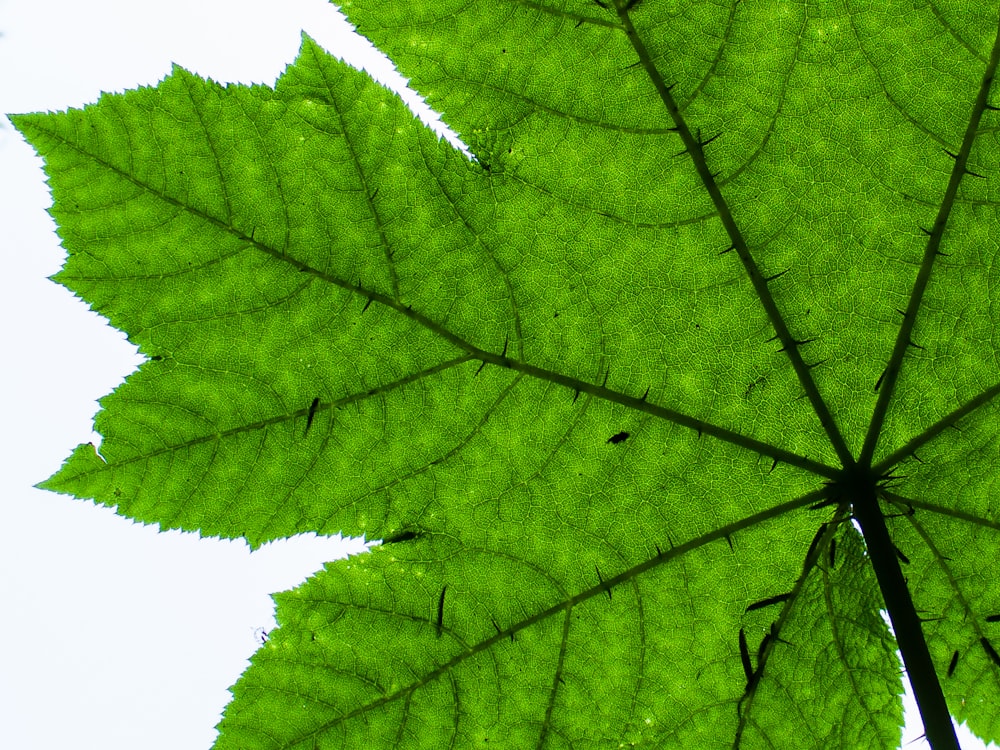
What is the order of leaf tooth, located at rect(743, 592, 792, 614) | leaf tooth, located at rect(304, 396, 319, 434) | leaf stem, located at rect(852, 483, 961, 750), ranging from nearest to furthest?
leaf stem, located at rect(852, 483, 961, 750)
leaf tooth, located at rect(304, 396, 319, 434)
leaf tooth, located at rect(743, 592, 792, 614)

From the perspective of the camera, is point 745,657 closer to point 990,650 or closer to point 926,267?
point 990,650

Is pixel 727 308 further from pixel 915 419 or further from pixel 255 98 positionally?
pixel 255 98

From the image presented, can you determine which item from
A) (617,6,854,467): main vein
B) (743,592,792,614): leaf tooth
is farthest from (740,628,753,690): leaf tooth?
(617,6,854,467): main vein

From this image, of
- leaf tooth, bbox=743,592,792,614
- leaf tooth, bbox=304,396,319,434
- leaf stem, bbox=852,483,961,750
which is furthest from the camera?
leaf tooth, bbox=743,592,792,614

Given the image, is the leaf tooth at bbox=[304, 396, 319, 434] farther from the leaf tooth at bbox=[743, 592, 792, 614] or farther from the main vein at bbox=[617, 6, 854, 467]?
the leaf tooth at bbox=[743, 592, 792, 614]

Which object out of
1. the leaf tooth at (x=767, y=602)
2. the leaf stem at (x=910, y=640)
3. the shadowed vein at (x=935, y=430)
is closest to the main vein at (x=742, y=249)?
the shadowed vein at (x=935, y=430)

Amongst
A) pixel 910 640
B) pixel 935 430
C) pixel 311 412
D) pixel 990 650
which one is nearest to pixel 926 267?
pixel 935 430

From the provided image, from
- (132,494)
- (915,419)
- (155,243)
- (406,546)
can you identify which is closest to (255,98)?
(155,243)

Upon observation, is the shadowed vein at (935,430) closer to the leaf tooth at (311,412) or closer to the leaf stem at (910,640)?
the leaf stem at (910,640)

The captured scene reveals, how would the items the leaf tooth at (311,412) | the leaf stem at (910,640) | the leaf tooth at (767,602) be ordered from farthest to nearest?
1. the leaf tooth at (767,602)
2. the leaf tooth at (311,412)
3. the leaf stem at (910,640)

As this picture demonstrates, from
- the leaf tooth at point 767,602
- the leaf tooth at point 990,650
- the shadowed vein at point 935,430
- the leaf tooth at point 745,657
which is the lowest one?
the leaf tooth at point 745,657

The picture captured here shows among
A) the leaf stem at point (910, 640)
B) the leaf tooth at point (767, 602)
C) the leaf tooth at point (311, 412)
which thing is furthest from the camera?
the leaf tooth at point (767, 602)

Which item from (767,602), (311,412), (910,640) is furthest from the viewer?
(767,602)
